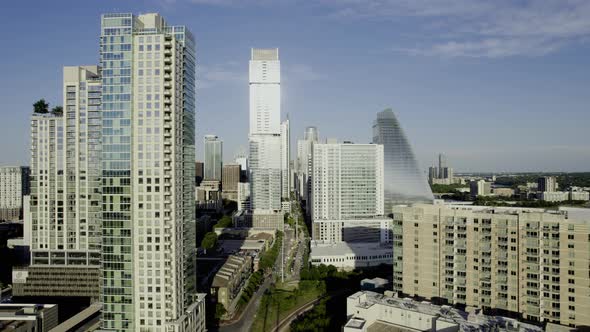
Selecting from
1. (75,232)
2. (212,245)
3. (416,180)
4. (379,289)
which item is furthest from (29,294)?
A: (416,180)

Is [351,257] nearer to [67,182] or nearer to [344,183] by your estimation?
[344,183]

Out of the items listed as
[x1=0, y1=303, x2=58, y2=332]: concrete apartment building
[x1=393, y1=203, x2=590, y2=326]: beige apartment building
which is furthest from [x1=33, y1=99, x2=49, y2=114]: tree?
[x1=393, y1=203, x2=590, y2=326]: beige apartment building

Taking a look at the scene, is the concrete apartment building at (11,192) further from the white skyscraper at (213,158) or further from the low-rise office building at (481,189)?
the low-rise office building at (481,189)

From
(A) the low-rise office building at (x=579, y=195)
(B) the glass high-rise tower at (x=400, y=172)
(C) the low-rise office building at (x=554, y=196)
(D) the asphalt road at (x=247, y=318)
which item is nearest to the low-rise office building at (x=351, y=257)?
(D) the asphalt road at (x=247, y=318)

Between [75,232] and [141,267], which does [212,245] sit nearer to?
[75,232]

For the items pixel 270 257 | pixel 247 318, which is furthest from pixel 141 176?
pixel 270 257

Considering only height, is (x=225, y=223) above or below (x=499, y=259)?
below
